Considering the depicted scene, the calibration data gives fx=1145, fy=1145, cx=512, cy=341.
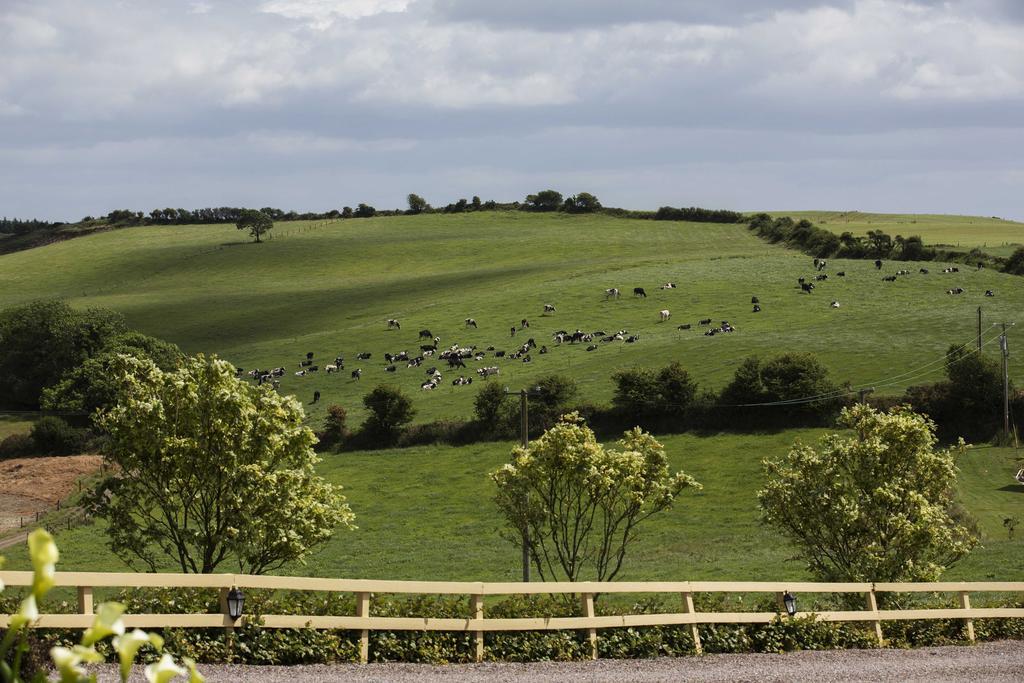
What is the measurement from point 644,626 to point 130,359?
26731 millimetres

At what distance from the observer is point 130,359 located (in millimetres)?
41594

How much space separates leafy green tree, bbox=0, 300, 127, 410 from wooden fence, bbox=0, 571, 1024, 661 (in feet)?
337

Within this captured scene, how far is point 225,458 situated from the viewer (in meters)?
38.8

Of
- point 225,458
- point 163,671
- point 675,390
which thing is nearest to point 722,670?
point 163,671

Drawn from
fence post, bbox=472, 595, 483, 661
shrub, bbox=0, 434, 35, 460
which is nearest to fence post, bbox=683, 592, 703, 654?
fence post, bbox=472, 595, 483, 661

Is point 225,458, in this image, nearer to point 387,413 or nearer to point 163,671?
point 163,671

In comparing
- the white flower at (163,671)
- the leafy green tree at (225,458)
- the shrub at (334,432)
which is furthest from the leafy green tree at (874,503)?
the shrub at (334,432)

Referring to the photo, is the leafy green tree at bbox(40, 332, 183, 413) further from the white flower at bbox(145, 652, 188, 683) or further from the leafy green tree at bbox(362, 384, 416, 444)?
the white flower at bbox(145, 652, 188, 683)

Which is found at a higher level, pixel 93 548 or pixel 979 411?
pixel 979 411

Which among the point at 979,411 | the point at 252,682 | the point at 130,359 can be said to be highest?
the point at 130,359

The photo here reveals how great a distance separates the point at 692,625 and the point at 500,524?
52855 millimetres

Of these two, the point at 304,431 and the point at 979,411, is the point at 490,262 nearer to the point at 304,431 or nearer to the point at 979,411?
the point at 979,411

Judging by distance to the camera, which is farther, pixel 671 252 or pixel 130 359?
pixel 671 252

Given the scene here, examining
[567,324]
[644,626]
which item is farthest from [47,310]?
[644,626]
